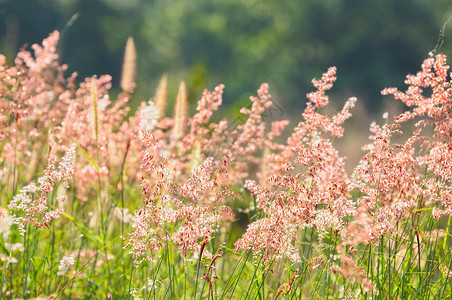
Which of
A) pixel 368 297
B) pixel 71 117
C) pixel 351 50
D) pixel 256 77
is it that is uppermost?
pixel 351 50

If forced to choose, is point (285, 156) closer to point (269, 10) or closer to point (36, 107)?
point (36, 107)

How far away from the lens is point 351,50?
49969mm

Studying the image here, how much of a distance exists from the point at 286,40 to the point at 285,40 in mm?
97

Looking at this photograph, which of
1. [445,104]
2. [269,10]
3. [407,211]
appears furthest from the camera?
[269,10]

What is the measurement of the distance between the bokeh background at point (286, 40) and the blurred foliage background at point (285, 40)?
0.09m

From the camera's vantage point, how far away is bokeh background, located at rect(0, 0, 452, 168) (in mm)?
48625

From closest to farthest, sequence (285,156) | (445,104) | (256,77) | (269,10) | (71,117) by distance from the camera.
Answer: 1. (445,104)
2. (285,156)
3. (71,117)
4. (256,77)
5. (269,10)

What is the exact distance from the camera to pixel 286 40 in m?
51.5

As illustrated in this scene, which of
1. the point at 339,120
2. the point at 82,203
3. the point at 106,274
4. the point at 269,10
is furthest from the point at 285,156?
the point at 269,10

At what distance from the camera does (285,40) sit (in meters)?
51.5

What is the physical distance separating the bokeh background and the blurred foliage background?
9cm

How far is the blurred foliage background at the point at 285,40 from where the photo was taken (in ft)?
160

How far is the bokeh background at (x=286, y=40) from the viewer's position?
48.6 m

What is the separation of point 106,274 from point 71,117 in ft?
3.63
